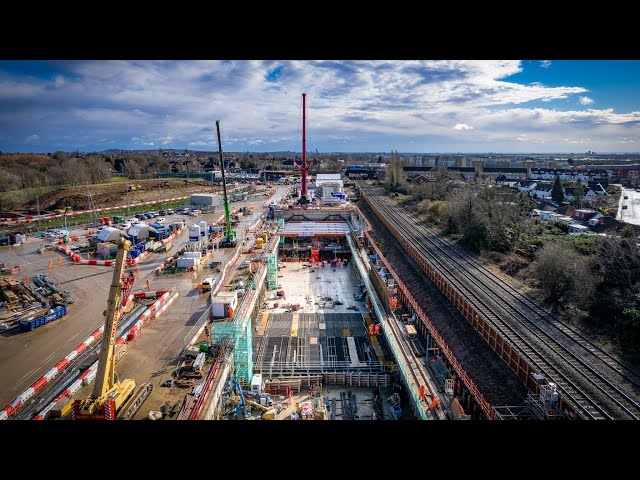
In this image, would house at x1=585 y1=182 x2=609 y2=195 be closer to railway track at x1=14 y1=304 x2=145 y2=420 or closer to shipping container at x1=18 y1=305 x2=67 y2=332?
railway track at x1=14 y1=304 x2=145 y2=420

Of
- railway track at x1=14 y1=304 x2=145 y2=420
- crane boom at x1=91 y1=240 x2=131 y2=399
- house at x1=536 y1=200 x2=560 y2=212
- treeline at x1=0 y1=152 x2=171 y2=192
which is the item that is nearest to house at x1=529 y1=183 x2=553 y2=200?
house at x1=536 y1=200 x2=560 y2=212

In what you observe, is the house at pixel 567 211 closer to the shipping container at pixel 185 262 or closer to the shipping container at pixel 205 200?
the shipping container at pixel 185 262

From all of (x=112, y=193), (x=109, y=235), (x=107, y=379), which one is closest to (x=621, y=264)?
(x=107, y=379)

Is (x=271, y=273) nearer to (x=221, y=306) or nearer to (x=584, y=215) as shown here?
(x=221, y=306)
